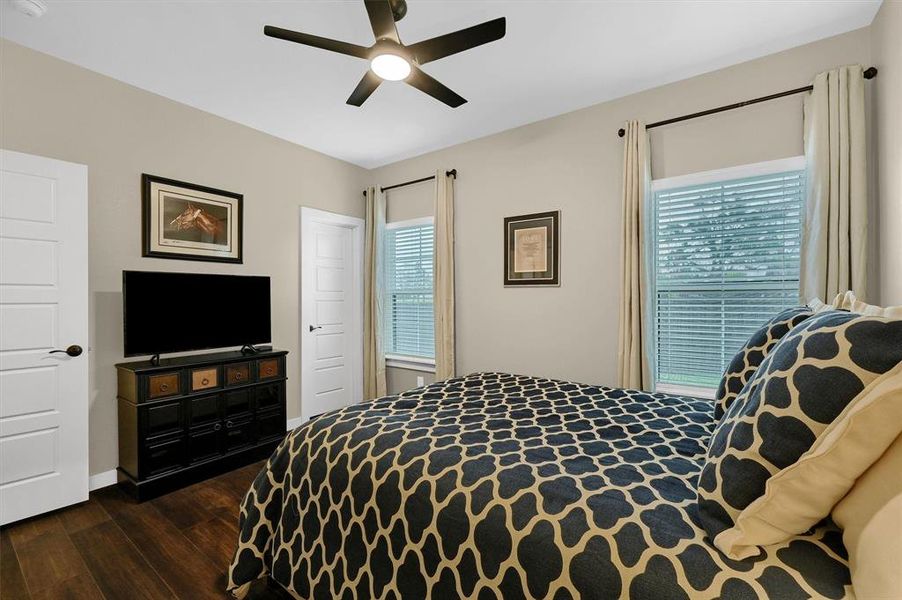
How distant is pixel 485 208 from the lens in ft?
13.1

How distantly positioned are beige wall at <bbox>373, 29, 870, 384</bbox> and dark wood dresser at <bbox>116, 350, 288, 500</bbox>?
191 cm

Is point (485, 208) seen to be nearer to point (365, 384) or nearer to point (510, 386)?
point (510, 386)

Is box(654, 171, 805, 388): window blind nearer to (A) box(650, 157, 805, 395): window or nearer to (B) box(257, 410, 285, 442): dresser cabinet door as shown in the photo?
(A) box(650, 157, 805, 395): window

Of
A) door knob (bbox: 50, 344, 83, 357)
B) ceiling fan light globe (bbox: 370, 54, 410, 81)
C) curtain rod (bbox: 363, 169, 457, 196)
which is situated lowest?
door knob (bbox: 50, 344, 83, 357)

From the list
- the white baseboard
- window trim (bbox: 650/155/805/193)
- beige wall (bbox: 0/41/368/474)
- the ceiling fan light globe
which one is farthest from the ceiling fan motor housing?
the white baseboard

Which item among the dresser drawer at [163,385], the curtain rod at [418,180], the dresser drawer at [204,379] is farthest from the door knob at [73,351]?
the curtain rod at [418,180]

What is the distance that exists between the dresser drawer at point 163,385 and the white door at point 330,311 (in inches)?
54.8

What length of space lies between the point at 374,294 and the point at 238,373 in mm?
1788

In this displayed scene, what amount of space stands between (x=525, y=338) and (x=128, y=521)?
3.11m

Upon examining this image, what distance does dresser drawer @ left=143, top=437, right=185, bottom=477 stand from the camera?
9.08 feet

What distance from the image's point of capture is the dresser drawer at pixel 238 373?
3.22 m

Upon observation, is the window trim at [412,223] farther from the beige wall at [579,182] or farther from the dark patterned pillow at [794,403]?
the dark patterned pillow at [794,403]

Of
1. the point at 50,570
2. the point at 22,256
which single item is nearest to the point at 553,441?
the point at 50,570

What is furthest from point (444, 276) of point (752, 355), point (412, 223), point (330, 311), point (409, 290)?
point (752, 355)
